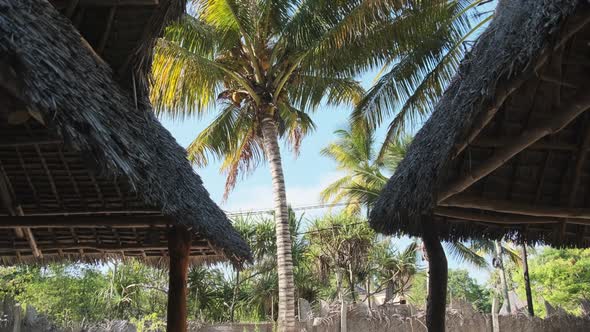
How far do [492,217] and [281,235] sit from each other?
4653mm

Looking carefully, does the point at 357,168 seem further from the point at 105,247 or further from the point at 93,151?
the point at 93,151

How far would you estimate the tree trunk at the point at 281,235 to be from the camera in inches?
347

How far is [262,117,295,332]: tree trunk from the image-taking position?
881 centimetres


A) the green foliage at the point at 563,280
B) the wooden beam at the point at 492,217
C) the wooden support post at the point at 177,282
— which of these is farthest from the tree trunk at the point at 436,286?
the green foliage at the point at 563,280

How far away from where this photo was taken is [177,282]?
4.84 m

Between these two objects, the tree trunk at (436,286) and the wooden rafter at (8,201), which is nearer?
the wooden rafter at (8,201)

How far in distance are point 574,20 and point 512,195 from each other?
2425 millimetres

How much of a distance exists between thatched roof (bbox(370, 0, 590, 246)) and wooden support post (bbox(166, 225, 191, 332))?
176 centimetres

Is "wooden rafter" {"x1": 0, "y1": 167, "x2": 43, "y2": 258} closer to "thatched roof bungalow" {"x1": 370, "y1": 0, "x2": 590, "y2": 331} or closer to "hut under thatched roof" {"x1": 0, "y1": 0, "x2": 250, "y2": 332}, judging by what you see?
"hut under thatched roof" {"x1": 0, "y1": 0, "x2": 250, "y2": 332}

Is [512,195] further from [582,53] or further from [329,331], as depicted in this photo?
[329,331]

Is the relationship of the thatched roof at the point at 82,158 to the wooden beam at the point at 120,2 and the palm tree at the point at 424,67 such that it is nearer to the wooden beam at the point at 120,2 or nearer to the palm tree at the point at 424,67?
the wooden beam at the point at 120,2

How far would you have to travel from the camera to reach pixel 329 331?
8.98m

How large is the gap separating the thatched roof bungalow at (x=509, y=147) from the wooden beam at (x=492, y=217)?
10 mm

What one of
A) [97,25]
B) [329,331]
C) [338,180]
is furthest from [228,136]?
[338,180]
